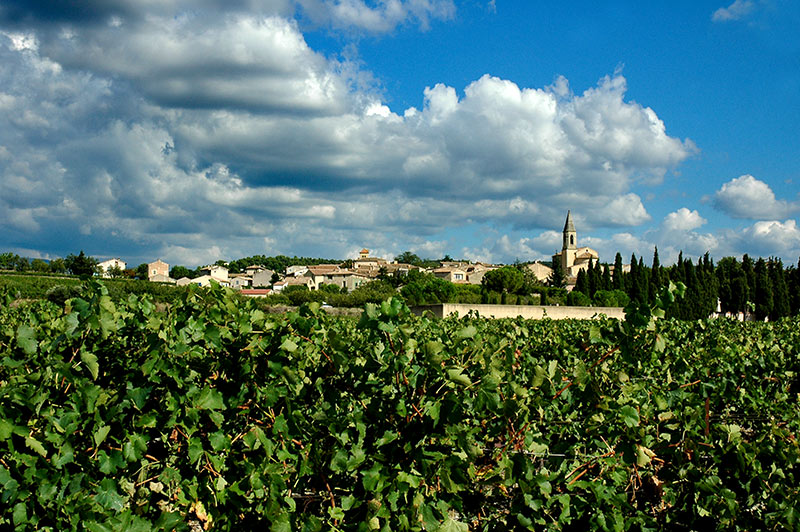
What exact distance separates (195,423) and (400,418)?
0.94m

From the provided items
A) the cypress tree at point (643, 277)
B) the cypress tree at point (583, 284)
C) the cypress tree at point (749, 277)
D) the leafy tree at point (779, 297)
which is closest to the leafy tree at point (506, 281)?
the cypress tree at point (583, 284)

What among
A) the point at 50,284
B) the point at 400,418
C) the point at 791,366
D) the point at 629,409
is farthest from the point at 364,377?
the point at 50,284

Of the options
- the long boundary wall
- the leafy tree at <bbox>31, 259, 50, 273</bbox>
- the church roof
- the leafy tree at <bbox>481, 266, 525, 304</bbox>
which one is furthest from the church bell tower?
the leafy tree at <bbox>31, 259, 50, 273</bbox>

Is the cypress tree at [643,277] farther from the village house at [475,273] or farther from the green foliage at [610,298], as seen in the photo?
the village house at [475,273]

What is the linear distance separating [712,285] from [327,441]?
6890cm

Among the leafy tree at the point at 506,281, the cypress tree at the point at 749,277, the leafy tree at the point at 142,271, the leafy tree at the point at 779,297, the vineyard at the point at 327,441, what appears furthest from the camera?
the leafy tree at the point at 142,271

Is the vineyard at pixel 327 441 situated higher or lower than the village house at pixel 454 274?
lower

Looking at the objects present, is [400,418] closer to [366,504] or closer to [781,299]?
Result: [366,504]

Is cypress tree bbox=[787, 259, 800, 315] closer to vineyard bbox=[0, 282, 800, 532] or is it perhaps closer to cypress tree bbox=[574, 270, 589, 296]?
cypress tree bbox=[574, 270, 589, 296]

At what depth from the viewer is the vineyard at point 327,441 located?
2369 mm

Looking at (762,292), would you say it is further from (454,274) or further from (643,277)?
(454,274)

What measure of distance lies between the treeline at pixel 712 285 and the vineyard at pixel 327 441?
55906mm

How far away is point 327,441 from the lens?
2.64 m

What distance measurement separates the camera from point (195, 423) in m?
2.61
